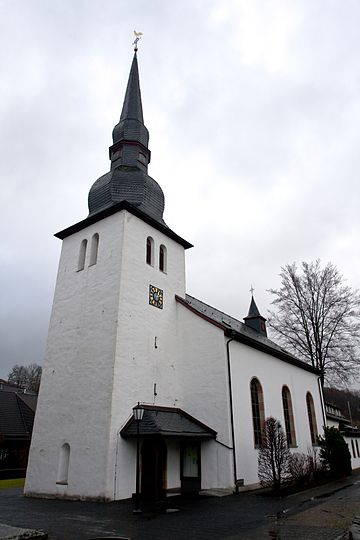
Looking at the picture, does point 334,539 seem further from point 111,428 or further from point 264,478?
point 264,478

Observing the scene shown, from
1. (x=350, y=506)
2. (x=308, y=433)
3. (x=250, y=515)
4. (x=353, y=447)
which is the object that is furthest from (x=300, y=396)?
(x=250, y=515)

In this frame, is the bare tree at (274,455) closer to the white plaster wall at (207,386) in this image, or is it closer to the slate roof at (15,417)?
the white plaster wall at (207,386)

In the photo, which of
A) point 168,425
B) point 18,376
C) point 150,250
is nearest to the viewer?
point 168,425

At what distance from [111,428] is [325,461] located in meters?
11.7

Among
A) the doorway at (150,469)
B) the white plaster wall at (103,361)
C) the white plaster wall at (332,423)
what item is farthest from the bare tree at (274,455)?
the white plaster wall at (332,423)

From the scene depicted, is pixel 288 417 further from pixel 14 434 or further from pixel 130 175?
pixel 14 434

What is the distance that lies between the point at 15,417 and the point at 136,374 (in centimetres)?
2048

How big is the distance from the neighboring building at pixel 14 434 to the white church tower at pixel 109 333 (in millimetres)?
13413

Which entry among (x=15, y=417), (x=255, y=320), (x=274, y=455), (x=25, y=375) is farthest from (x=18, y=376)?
(x=274, y=455)

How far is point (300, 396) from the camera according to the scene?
22.5m

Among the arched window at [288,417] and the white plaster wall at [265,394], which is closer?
the white plaster wall at [265,394]

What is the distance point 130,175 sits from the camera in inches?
749

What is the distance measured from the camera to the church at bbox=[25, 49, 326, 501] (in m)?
13.3

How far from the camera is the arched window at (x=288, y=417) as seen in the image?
65.9 feet
